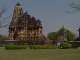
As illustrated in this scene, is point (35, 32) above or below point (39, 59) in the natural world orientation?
above

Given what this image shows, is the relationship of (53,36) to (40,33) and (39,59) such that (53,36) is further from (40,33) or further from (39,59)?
(39,59)

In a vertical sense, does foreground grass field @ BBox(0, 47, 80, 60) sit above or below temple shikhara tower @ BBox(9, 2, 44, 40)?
below

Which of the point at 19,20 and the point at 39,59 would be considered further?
the point at 19,20

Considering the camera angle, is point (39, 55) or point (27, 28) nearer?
point (39, 55)

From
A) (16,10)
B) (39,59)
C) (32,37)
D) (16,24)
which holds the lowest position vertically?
(39,59)

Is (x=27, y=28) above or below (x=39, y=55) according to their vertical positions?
above

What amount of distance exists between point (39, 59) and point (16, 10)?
157 ft

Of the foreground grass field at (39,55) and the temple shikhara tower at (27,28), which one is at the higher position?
the temple shikhara tower at (27,28)

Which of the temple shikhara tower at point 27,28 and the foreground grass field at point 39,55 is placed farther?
the temple shikhara tower at point 27,28

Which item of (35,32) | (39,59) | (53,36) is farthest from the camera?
(53,36)

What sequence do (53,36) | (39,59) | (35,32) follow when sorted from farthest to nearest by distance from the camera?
(53,36) < (35,32) < (39,59)

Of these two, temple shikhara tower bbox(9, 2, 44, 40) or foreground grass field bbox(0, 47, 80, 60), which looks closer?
foreground grass field bbox(0, 47, 80, 60)

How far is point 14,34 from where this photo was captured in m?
62.8

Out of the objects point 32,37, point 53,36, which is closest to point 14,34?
point 32,37
